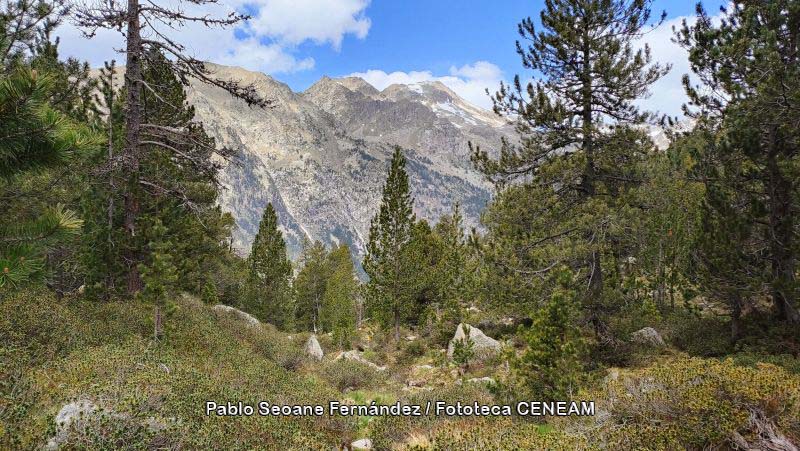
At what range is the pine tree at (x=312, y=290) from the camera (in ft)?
165

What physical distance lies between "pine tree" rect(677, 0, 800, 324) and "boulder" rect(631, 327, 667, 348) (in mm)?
2800

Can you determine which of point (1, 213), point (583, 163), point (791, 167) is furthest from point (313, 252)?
point (791, 167)

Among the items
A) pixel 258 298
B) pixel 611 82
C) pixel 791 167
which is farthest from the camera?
pixel 258 298

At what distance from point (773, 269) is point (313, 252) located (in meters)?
46.5

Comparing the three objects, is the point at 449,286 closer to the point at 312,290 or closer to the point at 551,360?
the point at 551,360

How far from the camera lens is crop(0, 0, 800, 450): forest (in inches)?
174

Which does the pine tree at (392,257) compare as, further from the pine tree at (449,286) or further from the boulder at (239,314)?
the boulder at (239,314)

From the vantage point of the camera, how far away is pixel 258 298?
110ft

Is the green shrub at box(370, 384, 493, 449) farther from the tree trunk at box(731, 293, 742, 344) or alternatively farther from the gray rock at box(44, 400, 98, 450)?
the tree trunk at box(731, 293, 742, 344)

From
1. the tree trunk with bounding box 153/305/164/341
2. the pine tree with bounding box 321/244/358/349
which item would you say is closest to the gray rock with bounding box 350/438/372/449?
the tree trunk with bounding box 153/305/164/341

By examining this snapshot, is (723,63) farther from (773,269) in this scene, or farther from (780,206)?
(773,269)

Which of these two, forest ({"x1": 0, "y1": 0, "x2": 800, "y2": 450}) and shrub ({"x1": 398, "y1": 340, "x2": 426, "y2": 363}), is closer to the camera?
forest ({"x1": 0, "y1": 0, "x2": 800, "y2": 450})

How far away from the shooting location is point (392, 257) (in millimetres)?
22438

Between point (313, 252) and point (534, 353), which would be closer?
point (534, 353)
